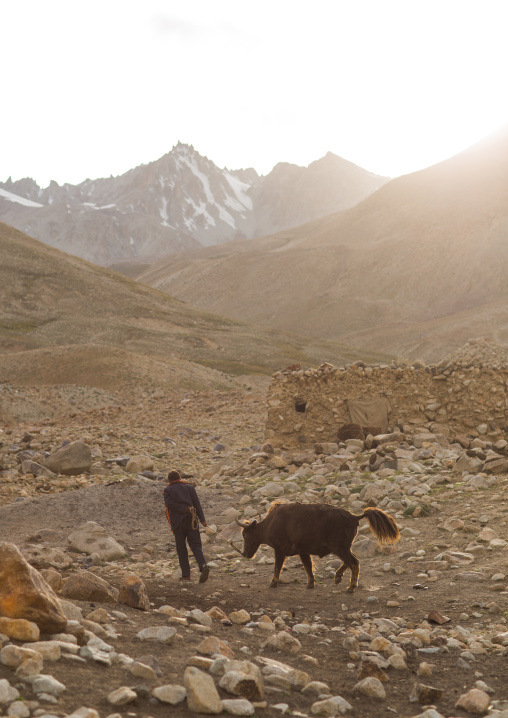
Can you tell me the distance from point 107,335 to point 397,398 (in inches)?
2153

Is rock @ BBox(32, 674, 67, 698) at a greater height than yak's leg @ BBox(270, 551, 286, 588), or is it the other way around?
rock @ BBox(32, 674, 67, 698)

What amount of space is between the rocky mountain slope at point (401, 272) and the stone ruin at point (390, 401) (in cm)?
6542

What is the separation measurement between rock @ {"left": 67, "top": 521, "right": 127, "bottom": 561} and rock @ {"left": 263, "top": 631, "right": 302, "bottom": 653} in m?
4.63

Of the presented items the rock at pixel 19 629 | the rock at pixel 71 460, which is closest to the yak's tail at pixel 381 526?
the rock at pixel 19 629

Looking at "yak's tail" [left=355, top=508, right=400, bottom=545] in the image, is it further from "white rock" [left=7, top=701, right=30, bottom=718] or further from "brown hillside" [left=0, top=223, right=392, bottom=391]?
"brown hillside" [left=0, top=223, right=392, bottom=391]

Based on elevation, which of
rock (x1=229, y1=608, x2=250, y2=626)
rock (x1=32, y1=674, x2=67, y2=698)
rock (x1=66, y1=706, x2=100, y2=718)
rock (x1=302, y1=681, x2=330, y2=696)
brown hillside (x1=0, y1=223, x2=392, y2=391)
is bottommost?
rock (x1=229, y1=608, x2=250, y2=626)

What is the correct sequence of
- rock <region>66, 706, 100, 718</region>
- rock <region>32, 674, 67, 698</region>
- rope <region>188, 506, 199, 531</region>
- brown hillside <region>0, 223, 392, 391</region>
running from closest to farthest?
rock <region>66, 706, 100, 718</region> → rock <region>32, 674, 67, 698</region> → rope <region>188, 506, 199, 531</region> → brown hillside <region>0, 223, 392, 391</region>

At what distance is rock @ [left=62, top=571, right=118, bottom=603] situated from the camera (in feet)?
21.8

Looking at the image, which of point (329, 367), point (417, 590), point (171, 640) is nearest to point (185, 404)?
point (329, 367)

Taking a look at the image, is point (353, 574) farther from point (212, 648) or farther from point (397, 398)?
point (397, 398)

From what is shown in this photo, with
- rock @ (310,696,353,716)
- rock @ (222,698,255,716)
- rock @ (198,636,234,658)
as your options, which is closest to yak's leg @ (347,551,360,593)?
rock @ (198,636,234,658)

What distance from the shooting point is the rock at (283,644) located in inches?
234

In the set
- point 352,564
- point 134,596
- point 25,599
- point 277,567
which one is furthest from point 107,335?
point 25,599

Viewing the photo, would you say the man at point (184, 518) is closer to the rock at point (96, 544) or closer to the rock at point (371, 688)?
the rock at point (96, 544)
